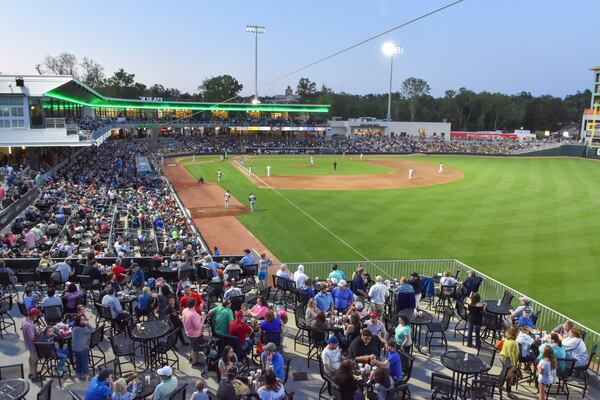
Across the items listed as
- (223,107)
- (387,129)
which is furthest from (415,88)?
(223,107)

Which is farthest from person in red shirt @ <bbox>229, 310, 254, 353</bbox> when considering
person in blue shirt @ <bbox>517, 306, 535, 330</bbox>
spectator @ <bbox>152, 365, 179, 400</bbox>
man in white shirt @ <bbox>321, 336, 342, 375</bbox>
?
Result: person in blue shirt @ <bbox>517, 306, 535, 330</bbox>

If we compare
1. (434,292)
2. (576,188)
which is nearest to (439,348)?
(434,292)

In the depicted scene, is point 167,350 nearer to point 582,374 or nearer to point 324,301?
point 324,301

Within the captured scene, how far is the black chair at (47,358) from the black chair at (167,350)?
5.46ft

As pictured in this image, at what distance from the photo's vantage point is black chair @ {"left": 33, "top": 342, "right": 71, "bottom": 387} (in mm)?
8523

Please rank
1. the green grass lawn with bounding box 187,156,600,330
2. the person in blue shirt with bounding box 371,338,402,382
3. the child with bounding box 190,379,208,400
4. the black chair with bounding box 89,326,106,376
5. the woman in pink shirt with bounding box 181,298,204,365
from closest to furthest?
the child with bounding box 190,379,208,400
the person in blue shirt with bounding box 371,338,402,382
the black chair with bounding box 89,326,106,376
the woman in pink shirt with bounding box 181,298,204,365
the green grass lawn with bounding box 187,156,600,330

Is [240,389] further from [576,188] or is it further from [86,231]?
[576,188]

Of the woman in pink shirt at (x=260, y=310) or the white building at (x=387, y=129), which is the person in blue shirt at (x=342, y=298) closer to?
the woman in pink shirt at (x=260, y=310)

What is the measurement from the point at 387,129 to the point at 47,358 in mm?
101378

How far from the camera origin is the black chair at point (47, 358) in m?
8.52

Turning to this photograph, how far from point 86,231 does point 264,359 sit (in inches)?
618

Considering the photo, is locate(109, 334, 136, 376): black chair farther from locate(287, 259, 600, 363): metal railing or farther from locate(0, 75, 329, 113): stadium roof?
locate(0, 75, 329, 113): stadium roof

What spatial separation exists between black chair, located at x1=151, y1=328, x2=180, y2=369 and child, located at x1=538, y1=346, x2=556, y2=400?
7057 millimetres

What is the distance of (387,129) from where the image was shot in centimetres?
10519
